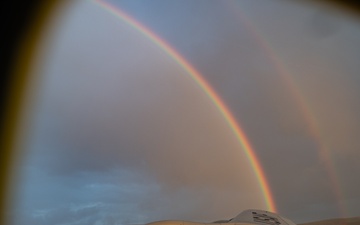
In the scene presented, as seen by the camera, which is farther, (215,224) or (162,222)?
(215,224)

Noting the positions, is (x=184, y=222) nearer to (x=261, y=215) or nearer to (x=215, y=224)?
(x=215, y=224)

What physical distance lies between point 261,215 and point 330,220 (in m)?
150

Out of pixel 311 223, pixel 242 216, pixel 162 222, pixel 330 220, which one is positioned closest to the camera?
pixel 162 222

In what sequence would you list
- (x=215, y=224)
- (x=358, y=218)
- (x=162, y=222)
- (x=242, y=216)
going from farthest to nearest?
(x=358, y=218) < (x=242, y=216) < (x=215, y=224) < (x=162, y=222)

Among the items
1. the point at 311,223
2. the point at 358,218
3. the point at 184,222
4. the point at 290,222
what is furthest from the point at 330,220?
the point at 184,222

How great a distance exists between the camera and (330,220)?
162 meters

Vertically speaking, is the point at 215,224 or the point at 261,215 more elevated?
the point at 261,215

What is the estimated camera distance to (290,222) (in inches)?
1127

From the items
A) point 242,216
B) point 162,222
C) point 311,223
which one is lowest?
point 162,222

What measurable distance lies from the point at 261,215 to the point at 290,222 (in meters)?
3.23

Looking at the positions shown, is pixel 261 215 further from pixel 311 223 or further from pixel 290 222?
pixel 311 223

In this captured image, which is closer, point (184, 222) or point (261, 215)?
point (184, 222)

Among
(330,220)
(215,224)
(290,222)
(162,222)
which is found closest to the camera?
(162,222)

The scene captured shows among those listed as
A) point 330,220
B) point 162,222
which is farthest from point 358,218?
point 162,222
